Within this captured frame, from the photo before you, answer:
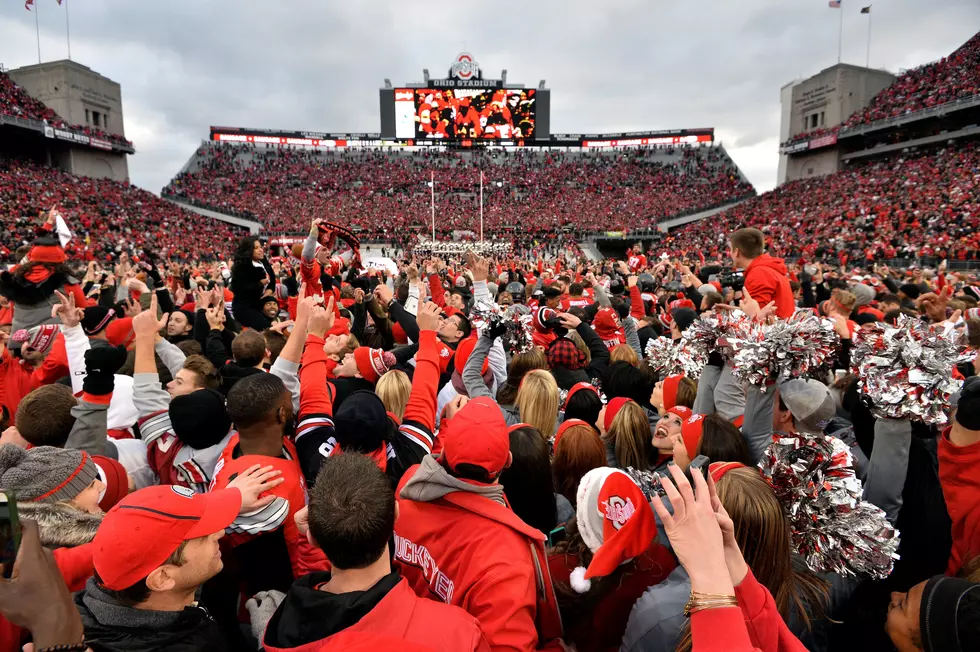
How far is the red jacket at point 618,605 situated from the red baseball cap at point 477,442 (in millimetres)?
543

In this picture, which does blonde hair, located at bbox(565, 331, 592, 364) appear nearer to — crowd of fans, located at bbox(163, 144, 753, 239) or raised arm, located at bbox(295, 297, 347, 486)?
raised arm, located at bbox(295, 297, 347, 486)

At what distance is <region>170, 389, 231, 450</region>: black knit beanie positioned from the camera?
8.17ft

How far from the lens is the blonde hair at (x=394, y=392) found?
350cm

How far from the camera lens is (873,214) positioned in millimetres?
30109

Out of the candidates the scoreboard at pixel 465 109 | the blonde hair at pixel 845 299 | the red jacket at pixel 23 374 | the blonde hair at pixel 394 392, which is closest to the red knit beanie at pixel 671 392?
the blonde hair at pixel 394 392

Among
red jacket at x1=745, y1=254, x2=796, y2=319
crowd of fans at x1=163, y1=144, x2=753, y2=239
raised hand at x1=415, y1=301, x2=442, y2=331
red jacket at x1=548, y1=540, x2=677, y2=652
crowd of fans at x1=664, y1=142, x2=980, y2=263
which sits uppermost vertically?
crowd of fans at x1=163, y1=144, x2=753, y2=239

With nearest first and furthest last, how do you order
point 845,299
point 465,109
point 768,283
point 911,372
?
1. point 911,372
2. point 768,283
3. point 845,299
4. point 465,109

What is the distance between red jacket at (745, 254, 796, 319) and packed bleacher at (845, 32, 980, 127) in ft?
138

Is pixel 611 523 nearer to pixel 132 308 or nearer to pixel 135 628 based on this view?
pixel 135 628

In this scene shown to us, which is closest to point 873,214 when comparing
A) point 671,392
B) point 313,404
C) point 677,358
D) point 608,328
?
point 608,328

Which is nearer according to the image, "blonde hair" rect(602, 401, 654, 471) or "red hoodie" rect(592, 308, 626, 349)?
"blonde hair" rect(602, 401, 654, 471)

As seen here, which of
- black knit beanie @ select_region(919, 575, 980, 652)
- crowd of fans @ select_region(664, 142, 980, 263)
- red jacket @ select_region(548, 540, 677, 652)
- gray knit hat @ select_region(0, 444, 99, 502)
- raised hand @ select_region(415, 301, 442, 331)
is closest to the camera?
black knit beanie @ select_region(919, 575, 980, 652)

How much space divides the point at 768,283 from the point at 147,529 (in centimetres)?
438

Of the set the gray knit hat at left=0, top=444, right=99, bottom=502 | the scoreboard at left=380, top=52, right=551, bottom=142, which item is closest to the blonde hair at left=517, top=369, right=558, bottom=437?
the gray knit hat at left=0, top=444, right=99, bottom=502
